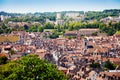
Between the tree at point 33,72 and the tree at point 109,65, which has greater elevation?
the tree at point 33,72

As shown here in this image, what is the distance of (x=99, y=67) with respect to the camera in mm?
29875

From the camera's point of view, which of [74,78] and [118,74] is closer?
[74,78]

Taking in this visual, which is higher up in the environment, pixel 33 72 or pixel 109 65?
pixel 33 72

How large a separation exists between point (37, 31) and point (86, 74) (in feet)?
164

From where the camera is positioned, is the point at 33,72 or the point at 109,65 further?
the point at 109,65

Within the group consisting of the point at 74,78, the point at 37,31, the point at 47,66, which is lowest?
the point at 37,31

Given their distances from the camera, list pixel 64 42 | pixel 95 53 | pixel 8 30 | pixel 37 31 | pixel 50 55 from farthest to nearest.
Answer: pixel 37 31 < pixel 8 30 < pixel 64 42 < pixel 95 53 < pixel 50 55

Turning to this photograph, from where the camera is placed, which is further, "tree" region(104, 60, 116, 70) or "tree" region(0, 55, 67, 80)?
"tree" region(104, 60, 116, 70)

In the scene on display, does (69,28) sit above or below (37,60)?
below

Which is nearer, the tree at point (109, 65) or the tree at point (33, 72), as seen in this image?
the tree at point (33, 72)

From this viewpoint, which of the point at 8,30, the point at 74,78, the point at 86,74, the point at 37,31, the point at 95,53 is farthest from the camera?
the point at 37,31

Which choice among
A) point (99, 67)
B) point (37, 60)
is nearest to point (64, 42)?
point (99, 67)

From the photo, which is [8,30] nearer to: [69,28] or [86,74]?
[69,28]

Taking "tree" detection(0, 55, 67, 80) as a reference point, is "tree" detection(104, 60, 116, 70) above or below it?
below
